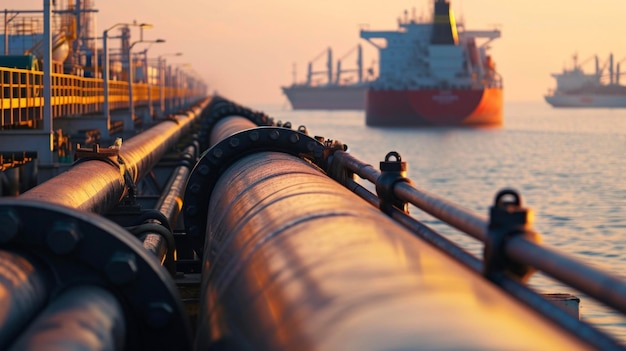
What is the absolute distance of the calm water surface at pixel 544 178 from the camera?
35000mm

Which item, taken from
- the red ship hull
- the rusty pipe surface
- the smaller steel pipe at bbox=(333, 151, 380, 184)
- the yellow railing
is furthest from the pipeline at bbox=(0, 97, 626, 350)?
the red ship hull

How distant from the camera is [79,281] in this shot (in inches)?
183

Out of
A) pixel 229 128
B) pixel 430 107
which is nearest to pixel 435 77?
pixel 430 107

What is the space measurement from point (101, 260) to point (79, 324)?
0.68 m

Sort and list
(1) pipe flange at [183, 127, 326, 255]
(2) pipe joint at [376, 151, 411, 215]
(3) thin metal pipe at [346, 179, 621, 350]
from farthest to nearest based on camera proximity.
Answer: (1) pipe flange at [183, 127, 326, 255]
(2) pipe joint at [376, 151, 411, 215]
(3) thin metal pipe at [346, 179, 621, 350]

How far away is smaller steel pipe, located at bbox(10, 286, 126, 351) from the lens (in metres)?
3.72

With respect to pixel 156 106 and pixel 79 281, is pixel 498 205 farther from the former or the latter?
pixel 156 106

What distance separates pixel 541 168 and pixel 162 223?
2602 inches

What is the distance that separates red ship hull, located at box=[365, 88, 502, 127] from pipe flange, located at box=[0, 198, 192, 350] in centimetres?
13013

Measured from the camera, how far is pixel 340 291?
11.1 feet

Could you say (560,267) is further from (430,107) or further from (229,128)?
(430,107)

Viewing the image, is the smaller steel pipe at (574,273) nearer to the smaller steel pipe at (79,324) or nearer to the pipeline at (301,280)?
the pipeline at (301,280)

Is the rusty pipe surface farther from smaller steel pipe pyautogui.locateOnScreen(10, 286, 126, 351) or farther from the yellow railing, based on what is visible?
the yellow railing

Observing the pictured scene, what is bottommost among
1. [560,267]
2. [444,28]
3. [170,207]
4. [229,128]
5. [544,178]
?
[544,178]
